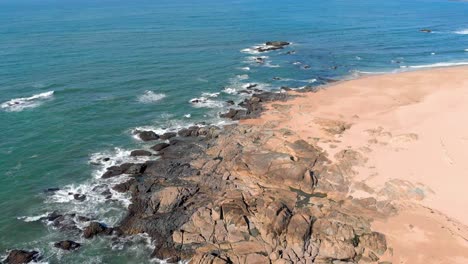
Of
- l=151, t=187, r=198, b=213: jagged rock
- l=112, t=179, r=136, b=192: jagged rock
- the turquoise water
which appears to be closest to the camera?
l=151, t=187, r=198, b=213: jagged rock

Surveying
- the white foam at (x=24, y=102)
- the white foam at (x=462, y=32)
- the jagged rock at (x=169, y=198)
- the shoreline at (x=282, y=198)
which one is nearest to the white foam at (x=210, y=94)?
the shoreline at (x=282, y=198)

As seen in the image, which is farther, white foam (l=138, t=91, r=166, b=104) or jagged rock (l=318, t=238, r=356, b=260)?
white foam (l=138, t=91, r=166, b=104)

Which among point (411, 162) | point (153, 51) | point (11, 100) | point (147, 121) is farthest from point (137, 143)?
point (153, 51)

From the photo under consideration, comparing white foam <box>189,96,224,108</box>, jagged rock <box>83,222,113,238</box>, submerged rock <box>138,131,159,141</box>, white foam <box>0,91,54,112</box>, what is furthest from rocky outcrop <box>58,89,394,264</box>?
white foam <box>0,91,54,112</box>

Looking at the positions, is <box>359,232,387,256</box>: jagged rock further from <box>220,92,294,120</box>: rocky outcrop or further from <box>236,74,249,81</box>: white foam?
<box>236,74,249,81</box>: white foam

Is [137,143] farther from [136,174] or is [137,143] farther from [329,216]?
[329,216]

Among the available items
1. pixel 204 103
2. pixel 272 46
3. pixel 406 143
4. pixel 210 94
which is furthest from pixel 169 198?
pixel 272 46

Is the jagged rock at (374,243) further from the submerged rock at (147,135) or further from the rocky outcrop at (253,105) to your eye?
the submerged rock at (147,135)
